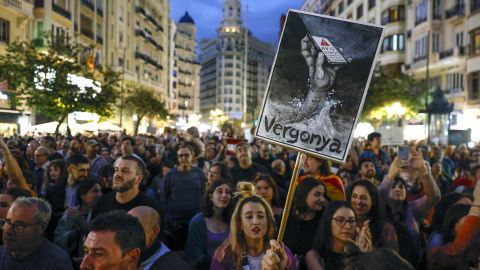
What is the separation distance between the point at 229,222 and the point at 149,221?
1.64 metres

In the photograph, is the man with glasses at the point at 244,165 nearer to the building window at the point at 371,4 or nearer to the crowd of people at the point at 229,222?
the crowd of people at the point at 229,222

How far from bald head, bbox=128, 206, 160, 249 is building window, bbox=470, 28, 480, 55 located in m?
29.5

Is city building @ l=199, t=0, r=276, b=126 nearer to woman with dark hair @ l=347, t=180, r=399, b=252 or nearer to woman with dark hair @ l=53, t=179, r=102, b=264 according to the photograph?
woman with dark hair @ l=53, t=179, r=102, b=264

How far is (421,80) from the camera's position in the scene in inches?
1344

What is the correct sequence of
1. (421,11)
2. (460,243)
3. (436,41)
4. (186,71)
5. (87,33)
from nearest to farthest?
(460,243) → (436,41) → (421,11) → (87,33) → (186,71)

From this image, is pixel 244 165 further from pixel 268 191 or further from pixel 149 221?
pixel 149 221

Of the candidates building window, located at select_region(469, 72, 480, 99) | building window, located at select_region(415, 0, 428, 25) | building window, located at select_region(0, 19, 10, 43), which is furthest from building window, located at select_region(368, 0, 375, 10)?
building window, located at select_region(0, 19, 10, 43)

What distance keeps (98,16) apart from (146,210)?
127ft

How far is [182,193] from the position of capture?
20.1ft

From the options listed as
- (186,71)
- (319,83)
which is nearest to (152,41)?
(186,71)

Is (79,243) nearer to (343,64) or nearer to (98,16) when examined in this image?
(343,64)

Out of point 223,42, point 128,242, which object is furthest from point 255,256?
point 223,42

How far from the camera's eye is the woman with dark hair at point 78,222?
394cm

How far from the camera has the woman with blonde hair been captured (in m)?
3.48
